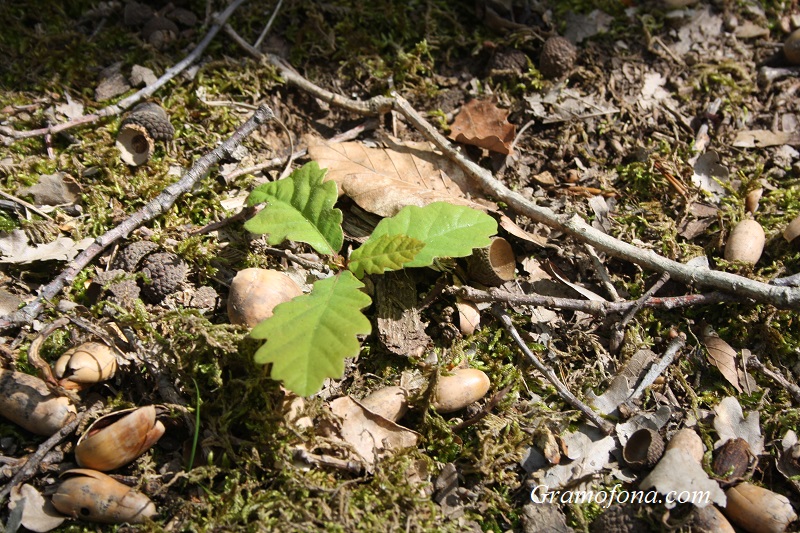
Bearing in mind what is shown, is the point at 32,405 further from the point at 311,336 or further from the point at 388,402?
the point at 388,402

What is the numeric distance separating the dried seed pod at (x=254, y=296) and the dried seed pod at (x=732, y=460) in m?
2.02

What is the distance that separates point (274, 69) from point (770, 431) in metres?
3.30

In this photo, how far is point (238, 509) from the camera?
7.21 feet

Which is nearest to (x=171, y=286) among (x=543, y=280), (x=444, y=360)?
(x=444, y=360)

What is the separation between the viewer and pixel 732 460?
98.6 inches

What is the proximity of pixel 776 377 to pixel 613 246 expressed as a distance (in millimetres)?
990

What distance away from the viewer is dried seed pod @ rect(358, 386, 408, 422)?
8.13ft

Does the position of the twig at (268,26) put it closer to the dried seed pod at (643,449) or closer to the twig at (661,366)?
the twig at (661,366)

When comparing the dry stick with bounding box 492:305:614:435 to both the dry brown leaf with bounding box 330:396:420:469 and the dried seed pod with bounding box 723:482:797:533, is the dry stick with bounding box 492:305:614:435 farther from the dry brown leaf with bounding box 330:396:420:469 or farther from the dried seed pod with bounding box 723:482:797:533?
Result: the dry brown leaf with bounding box 330:396:420:469

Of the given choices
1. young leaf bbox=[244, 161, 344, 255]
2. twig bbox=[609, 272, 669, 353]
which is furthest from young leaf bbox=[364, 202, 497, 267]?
twig bbox=[609, 272, 669, 353]

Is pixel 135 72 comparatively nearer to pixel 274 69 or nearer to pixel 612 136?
pixel 274 69

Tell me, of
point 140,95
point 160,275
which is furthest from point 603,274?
point 140,95

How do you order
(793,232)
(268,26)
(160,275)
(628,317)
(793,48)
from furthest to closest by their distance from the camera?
(793,48), (268,26), (793,232), (628,317), (160,275)

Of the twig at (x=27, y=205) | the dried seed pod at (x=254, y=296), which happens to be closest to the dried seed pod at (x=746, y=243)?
the dried seed pod at (x=254, y=296)
